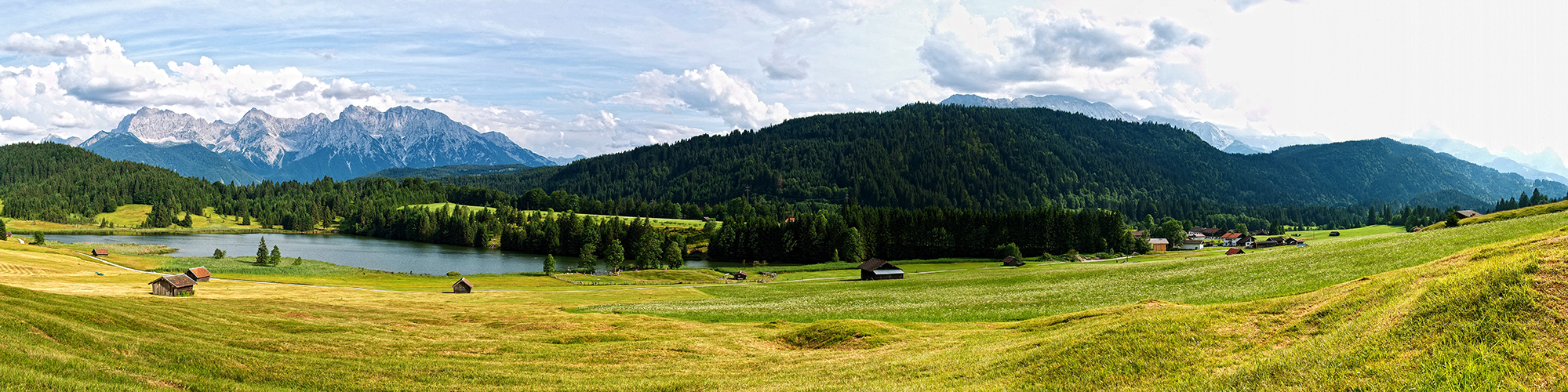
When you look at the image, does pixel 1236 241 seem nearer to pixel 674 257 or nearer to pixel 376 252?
pixel 674 257

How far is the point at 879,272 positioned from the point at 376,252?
127 metres

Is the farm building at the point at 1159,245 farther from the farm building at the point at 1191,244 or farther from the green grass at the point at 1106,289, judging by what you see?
the green grass at the point at 1106,289

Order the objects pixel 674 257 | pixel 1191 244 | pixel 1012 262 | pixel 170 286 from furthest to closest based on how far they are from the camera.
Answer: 1. pixel 1191 244
2. pixel 674 257
3. pixel 1012 262
4. pixel 170 286

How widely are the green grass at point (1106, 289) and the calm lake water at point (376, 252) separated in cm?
7725

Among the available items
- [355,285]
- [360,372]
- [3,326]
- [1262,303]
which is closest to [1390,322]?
[1262,303]

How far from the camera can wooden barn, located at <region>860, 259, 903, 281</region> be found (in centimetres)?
8650

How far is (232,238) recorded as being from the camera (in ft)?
631

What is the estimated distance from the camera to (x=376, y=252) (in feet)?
511

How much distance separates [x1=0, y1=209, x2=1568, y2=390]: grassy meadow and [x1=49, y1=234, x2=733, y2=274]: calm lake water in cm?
8487

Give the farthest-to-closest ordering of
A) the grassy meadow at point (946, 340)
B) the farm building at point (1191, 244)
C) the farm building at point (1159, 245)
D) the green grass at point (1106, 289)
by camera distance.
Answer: the farm building at point (1191, 244) → the farm building at point (1159, 245) → the green grass at point (1106, 289) → the grassy meadow at point (946, 340)

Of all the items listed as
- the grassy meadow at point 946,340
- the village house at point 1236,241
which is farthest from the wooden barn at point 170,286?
the village house at point 1236,241

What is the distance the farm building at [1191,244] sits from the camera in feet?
529

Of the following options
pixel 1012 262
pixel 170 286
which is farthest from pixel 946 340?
pixel 1012 262

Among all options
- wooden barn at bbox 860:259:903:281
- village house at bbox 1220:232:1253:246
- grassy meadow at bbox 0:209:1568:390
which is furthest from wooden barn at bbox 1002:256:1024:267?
village house at bbox 1220:232:1253:246
